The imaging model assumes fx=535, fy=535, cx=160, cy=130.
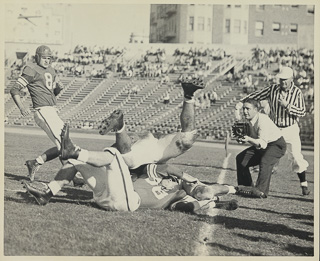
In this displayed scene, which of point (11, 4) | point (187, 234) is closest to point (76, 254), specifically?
point (187, 234)

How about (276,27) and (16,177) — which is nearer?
(16,177)

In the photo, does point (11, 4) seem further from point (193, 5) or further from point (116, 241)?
point (116, 241)

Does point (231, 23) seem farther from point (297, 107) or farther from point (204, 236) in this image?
point (204, 236)

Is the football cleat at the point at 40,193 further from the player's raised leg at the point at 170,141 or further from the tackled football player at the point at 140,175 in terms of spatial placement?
the player's raised leg at the point at 170,141

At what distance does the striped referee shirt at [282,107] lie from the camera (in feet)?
16.7

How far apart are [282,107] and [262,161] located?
610mm

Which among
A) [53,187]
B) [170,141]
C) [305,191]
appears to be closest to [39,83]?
[53,187]

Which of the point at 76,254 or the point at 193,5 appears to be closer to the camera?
the point at 76,254

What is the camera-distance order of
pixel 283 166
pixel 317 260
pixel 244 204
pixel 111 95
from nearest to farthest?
1. pixel 317 260
2. pixel 244 204
3. pixel 111 95
4. pixel 283 166

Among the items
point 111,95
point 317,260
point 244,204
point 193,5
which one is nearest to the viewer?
point 317,260

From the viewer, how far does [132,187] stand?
4.10m

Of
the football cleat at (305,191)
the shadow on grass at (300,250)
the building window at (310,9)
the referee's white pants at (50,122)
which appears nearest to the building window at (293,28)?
the building window at (310,9)

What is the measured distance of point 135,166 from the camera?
4277mm

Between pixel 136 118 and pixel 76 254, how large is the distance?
10.2 feet
